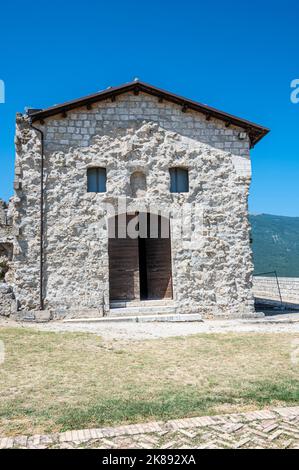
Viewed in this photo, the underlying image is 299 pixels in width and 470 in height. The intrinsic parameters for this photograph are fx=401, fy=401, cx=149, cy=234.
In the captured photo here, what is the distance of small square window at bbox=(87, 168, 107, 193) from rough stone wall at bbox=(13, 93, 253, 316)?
22 cm

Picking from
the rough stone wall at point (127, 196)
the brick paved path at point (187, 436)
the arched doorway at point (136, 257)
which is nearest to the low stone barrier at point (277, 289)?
the rough stone wall at point (127, 196)

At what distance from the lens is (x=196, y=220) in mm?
13727

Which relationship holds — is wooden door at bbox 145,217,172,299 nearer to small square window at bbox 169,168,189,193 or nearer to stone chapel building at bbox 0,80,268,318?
stone chapel building at bbox 0,80,268,318

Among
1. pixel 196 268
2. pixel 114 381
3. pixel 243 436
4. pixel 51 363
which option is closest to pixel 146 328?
pixel 196 268

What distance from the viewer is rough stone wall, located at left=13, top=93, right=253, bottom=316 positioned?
1284 centimetres

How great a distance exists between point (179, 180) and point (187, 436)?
35.3 ft

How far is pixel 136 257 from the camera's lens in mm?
14227

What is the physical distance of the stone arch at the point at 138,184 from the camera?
13.6m

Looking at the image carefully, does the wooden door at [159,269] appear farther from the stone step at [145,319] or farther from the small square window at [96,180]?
the small square window at [96,180]

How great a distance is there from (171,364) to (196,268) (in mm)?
6605

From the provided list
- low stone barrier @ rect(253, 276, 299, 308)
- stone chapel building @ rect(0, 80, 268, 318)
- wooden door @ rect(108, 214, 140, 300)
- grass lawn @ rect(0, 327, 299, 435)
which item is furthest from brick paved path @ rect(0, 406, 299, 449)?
low stone barrier @ rect(253, 276, 299, 308)

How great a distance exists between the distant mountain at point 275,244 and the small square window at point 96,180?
3630 cm

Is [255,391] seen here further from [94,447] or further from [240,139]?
[240,139]

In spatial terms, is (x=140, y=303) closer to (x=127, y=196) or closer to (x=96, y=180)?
(x=127, y=196)
